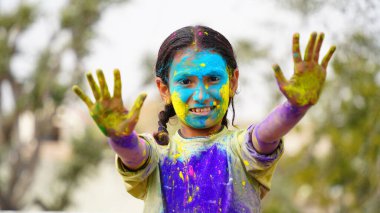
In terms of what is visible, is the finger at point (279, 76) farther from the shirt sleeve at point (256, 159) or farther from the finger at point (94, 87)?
the finger at point (94, 87)

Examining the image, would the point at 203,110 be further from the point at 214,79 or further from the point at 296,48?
the point at 296,48

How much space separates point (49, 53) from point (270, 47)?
5133 millimetres

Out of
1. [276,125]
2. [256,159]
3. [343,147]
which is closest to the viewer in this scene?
[276,125]

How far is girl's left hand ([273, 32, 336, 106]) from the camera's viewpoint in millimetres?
2334

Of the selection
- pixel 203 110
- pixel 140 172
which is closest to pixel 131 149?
pixel 140 172

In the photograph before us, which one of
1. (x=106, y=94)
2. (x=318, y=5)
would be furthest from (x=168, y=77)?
(x=318, y=5)

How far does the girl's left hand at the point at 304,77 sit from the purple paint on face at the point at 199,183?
1.76ft

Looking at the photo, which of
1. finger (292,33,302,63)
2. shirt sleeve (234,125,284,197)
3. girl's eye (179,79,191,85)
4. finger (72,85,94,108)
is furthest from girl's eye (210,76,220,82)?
finger (72,85,94,108)

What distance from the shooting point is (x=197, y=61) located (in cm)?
277

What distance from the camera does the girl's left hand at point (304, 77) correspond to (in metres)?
2.33

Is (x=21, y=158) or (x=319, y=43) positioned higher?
(x=319, y=43)

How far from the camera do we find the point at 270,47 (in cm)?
1262

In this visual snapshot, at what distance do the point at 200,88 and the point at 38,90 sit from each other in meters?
11.5

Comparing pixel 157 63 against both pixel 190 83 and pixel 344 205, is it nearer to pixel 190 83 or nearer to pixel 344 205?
pixel 190 83
